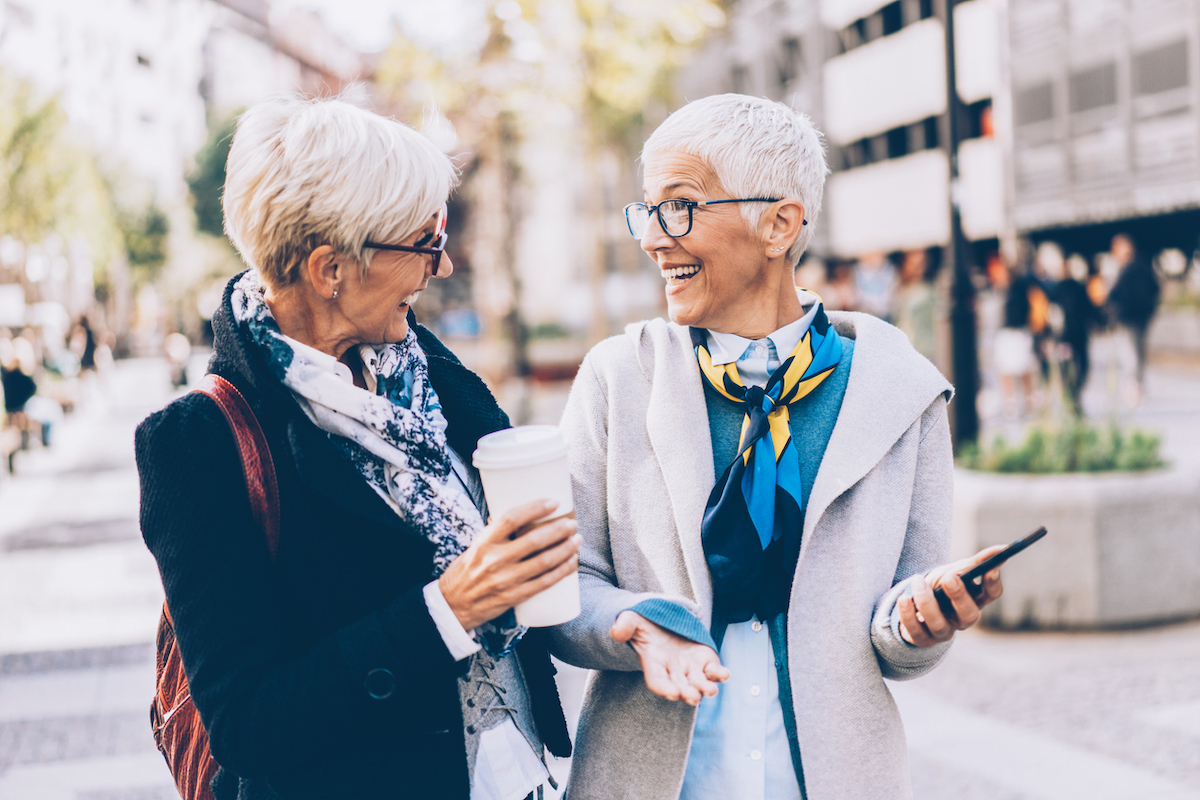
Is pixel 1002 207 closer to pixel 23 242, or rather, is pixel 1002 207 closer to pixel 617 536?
pixel 23 242

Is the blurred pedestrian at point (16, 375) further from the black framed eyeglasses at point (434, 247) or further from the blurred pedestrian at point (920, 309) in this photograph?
the black framed eyeglasses at point (434, 247)

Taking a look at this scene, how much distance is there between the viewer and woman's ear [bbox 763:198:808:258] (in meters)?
1.92

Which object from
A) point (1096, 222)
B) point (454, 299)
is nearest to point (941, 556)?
point (1096, 222)

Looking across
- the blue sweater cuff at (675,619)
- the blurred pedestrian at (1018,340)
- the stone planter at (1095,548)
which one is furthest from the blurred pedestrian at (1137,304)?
the blue sweater cuff at (675,619)

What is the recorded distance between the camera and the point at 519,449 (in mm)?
1432

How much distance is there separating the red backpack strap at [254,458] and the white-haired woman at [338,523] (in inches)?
0.5

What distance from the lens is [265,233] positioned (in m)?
1.58

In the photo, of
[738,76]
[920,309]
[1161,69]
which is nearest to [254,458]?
[920,309]

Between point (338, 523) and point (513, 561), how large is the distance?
0.93 feet

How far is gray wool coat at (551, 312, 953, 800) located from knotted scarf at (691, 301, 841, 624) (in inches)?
1.2

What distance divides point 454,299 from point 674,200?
1588 inches

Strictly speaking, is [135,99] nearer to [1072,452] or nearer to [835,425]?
[1072,452]

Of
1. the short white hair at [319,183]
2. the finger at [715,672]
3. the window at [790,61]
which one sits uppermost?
the window at [790,61]

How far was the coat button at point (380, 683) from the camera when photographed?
4.84 feet
